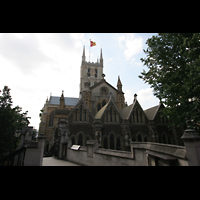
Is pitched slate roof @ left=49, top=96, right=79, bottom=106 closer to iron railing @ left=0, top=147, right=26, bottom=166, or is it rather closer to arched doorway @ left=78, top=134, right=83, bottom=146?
arched doorway @ left=78, top=134, right=83, bottom=146

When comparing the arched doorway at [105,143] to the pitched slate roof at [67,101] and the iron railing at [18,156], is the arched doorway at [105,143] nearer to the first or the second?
the iron railing at [18,156]

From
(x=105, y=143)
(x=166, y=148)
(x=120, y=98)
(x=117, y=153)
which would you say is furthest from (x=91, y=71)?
(x=166, y=148)

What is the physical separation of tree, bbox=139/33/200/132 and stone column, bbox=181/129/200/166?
22.7ft

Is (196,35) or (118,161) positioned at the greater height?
(196,35)

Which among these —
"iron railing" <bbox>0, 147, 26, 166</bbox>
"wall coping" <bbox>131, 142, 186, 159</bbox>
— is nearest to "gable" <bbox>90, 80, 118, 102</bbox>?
"iron railing" <bbox>0, 147, 26, 166</bbox>

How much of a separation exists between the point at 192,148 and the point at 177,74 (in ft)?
31.0

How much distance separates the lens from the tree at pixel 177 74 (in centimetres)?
1064

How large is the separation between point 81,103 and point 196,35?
14.2 meters

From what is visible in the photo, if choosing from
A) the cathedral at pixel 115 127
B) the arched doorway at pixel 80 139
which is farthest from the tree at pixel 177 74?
the arched doorway at pixel 80 139

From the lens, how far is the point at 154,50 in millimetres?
13609

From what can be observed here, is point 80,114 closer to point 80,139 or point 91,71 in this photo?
point 80,139

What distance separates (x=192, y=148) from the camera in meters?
4.48
